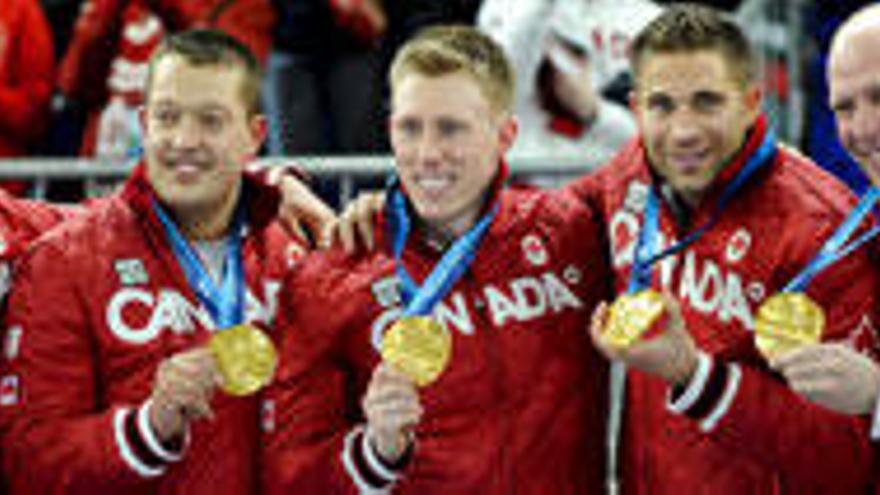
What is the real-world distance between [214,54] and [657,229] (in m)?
1.24

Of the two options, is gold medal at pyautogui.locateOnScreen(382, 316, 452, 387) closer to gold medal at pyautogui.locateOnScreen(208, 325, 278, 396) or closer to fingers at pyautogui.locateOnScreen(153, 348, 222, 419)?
gold medal at pyautogui.locateOnScreen(208, 325, 278, 396)

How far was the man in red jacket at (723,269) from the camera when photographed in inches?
110

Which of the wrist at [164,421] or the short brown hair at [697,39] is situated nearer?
the wrist at [164,421]

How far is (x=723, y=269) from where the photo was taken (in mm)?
3051

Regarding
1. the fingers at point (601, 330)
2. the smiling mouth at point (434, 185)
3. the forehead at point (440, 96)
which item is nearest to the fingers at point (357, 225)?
the smiling mouth at point (434, 185)

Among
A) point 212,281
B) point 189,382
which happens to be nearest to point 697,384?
point 189,382

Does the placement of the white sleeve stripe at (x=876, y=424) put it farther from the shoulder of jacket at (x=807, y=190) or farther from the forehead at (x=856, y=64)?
the forehead at (x=856, y=64)

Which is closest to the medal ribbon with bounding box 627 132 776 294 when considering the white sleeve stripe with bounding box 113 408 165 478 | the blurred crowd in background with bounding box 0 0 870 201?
the white sleeve stripe with bounding box 113 408 165 478

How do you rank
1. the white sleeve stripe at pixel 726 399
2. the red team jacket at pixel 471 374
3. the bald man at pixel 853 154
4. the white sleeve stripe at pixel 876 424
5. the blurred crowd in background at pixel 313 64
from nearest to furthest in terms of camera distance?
the bald man at pixel 853 154, the white sleeve stripe at pixel 876 424, the white sleeve stripe at pixel 726 399, the red team jacket at pixel 471 374, the blurred crowd in background at pixel 313 64

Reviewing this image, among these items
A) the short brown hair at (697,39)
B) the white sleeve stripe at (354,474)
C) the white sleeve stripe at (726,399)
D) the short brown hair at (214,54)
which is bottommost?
the white sleeve stripe at (354,474)

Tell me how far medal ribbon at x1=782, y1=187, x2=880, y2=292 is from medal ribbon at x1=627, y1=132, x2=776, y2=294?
10.2 inches

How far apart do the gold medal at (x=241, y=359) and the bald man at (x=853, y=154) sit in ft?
3.75

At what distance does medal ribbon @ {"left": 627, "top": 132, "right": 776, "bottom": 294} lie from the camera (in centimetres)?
299

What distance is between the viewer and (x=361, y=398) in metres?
3.21
